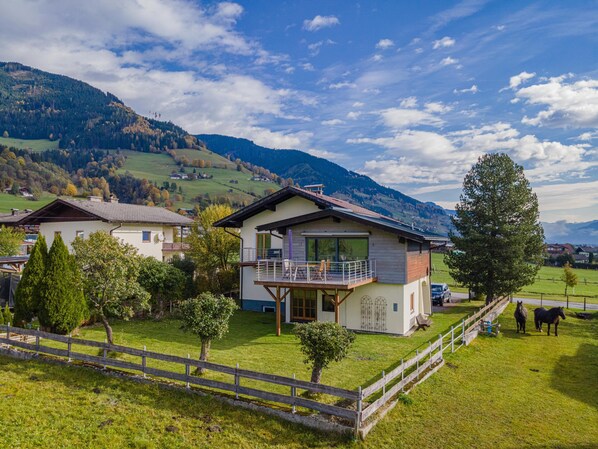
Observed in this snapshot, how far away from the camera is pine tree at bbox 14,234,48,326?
16.1 meters

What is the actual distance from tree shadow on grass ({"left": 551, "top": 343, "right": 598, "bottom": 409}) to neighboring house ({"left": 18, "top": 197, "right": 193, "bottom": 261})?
27.3 m

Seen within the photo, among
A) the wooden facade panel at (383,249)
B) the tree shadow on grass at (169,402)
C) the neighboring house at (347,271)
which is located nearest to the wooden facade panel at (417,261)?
the neighboring house at (347,271)

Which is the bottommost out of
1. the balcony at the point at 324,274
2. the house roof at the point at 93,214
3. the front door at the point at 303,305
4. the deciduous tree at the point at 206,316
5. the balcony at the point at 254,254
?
the front door at the point at 303,305

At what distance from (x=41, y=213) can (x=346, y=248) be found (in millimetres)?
26866

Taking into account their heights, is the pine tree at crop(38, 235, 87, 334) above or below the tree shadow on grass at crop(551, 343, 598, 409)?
above

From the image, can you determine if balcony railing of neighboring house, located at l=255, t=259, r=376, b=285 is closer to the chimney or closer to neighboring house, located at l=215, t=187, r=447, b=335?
neighboring house, located at l=215, t=187, r=447, b=335

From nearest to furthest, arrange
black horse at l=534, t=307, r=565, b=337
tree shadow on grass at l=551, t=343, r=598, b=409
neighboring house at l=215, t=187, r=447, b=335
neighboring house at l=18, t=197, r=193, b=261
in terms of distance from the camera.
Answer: tree shadow on grass at l=551, t=343, r=598, b=409, neighboring house at l=215, t=187, r=447, b=335, black horse at l=534, t=307, r=565, b=337, neighboring house at l=18, t=197, r=193, b=261

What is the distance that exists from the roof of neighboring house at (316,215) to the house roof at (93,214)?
9176 mm

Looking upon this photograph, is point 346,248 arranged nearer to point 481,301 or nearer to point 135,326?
point 135,326

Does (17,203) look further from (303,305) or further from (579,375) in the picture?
(579,375)

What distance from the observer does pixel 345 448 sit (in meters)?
8.77

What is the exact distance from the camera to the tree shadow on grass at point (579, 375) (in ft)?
42.5

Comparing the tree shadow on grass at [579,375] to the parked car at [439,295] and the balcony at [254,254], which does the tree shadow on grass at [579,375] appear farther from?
the balcony at [254,254]

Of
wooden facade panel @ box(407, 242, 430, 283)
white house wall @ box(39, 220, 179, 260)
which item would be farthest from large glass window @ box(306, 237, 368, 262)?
white house wall @ box(39, 220, 179, 260)
